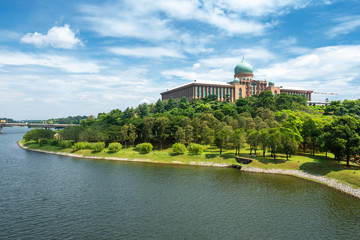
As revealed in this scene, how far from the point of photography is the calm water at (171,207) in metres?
31.1

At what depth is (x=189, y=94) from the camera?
17275cm

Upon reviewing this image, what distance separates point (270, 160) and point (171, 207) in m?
44.2

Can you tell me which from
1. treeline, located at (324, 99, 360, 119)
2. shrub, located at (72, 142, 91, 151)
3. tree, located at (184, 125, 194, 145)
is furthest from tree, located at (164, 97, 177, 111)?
treeline, located at (324, 99, 360, 119)

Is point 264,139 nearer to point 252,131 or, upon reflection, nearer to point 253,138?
point 253,138

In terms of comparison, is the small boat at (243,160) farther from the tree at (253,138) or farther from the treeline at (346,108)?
the treeline at (346,108)

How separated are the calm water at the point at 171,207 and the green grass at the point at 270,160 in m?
6.80

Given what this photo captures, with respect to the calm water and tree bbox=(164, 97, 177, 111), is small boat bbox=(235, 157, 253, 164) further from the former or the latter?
tree bbox=(164, 97, 177, 111)

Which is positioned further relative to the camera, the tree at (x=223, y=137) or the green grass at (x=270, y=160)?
the tree at (x=223, y=137)

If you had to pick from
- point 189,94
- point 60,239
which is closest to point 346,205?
point 60,239

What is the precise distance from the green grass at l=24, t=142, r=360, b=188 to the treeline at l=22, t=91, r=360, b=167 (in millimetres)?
2655

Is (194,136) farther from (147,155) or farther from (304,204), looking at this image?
(304,204)

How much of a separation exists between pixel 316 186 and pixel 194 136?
5061 cm

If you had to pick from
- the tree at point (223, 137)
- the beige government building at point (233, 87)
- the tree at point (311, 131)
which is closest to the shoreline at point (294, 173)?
the tree at point (223, 137)

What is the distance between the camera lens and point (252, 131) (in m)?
79.1
